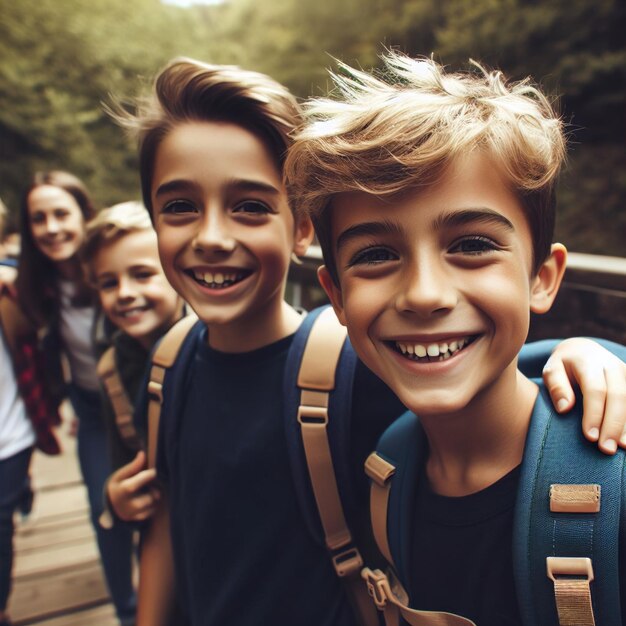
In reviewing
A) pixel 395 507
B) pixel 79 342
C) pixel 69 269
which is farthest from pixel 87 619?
pixel 395 507

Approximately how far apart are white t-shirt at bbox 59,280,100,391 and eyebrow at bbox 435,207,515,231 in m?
2.04

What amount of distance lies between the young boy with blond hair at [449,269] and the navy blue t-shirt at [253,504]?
23 cm

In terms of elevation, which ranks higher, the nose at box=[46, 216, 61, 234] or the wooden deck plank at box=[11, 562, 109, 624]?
the nose at box=[46, 216, 61, 234]

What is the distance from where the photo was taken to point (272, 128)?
1.17 m

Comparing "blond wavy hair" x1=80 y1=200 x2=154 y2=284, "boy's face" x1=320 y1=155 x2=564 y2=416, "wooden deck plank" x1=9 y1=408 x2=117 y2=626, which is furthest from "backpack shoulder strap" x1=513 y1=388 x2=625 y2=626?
"wooden deck plank" x1=9 y1=408 x2=117 y2=626

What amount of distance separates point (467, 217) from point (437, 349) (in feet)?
0.65

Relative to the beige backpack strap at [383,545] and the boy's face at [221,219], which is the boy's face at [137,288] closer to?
the boy's face at [221,219]

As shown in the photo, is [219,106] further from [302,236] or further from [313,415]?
[313,415]

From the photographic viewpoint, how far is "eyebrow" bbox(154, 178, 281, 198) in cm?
111

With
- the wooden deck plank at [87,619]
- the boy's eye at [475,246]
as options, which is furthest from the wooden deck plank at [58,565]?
the boy's eye at [475,246]

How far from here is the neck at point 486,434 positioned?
0.89 metres

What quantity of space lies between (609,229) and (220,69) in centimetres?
1025

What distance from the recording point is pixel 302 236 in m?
1.26

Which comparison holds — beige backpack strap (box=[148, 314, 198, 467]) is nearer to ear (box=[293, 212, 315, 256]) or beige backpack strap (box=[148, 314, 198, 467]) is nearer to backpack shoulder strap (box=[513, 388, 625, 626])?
ear (box=[293, 212, 315, 256])
